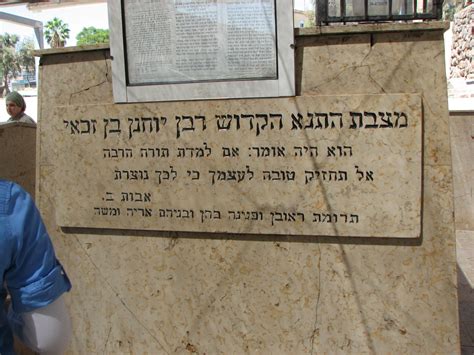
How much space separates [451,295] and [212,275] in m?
1.26

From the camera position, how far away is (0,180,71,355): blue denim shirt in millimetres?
1171

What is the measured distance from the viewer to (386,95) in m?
2.44

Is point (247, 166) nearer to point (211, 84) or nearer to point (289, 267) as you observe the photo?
point (211, 84)

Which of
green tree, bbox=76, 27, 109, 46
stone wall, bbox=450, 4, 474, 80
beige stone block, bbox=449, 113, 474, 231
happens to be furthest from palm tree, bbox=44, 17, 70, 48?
beige stone block, bbox=449, 113, 474, 231

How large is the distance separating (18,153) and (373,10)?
247 cm

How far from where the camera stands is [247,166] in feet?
8.69

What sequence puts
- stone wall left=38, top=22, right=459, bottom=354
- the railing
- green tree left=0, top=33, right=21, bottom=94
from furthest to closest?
green tree left=0, top=33, right=21, bottom=94
the railing
stone wall left=38, top=22, right=459, bottom=354

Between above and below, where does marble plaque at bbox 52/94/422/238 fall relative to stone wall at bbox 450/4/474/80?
below

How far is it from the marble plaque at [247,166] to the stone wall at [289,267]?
6 cm

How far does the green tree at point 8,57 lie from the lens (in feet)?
221

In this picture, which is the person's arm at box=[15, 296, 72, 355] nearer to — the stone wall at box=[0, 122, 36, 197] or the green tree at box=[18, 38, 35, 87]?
the stone wall at box=[0, 122, 36, 197]

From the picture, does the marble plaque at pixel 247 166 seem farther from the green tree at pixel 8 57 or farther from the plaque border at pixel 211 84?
the green tree at pixel 8 57

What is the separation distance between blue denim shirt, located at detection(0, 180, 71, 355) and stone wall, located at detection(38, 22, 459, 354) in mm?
1545

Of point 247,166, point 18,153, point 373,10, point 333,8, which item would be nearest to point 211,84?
point 247,166
